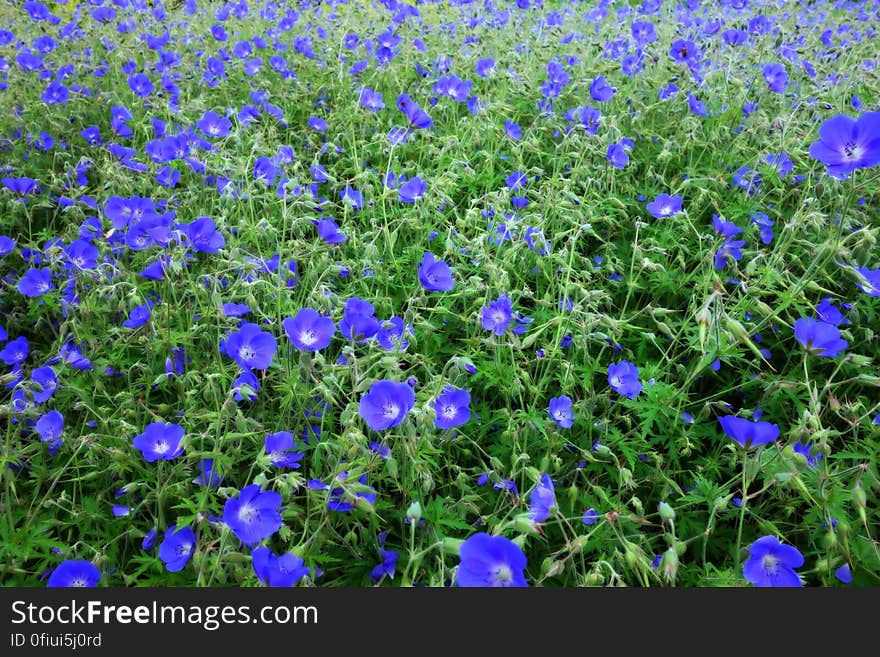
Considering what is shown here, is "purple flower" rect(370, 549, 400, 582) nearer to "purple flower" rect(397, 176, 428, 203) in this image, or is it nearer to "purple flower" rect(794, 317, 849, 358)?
"purple flower" rect(794, 317, 849, 358)

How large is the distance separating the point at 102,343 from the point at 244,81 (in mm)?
2992

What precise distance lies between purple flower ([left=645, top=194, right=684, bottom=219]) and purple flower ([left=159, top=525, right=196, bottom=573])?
92.9 inches

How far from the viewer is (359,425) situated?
188cm

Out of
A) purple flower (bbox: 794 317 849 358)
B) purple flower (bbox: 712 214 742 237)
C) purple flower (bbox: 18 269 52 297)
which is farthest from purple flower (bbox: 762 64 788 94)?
purple flower (bbox: 18 269 52 297)

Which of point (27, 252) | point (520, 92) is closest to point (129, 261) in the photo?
point (27, 252)

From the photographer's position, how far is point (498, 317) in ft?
7.27

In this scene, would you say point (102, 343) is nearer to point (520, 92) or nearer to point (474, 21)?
point (520, 92)

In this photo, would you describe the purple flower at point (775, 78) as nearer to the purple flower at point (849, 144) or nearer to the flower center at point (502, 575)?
the purple flower at point (849, 144)

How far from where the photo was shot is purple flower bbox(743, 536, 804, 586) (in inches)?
60.7

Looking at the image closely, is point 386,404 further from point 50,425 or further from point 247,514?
point 50,425

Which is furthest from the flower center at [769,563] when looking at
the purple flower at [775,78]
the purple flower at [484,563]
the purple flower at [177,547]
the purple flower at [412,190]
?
the purple flower at [775,78]

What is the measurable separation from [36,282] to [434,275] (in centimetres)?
177

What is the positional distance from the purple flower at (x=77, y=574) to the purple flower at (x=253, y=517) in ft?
1.47

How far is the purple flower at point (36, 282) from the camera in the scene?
109 inches
